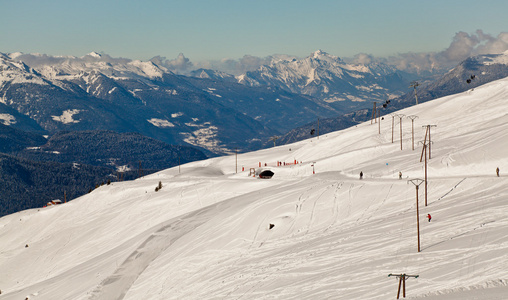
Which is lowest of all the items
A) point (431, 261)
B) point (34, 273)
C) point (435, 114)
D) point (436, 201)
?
point (34, 273)

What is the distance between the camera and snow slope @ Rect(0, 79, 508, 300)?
55.1 metres

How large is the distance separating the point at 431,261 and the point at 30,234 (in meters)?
108

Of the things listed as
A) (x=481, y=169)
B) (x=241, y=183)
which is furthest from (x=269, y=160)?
(x=481, y=169)

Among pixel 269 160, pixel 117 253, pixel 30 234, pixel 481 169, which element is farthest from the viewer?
pixel 269 160

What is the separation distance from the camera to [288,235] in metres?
77.3

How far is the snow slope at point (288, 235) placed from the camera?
181ft

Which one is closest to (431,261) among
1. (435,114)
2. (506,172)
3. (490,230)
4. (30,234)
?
(490,230)

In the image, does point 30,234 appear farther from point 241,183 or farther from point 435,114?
point 435,114

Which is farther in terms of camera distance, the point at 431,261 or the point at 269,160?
the point at 269,160

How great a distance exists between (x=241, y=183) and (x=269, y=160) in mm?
57730

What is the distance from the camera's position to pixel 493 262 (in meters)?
50.0

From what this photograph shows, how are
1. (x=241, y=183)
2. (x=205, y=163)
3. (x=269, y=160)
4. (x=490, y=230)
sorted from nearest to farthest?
(x=490, y=230) < (x=241, y=183) < (x=269, y=160) < (x=205, y=163)

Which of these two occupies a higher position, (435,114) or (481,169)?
(435,114)

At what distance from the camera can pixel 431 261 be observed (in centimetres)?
5469
